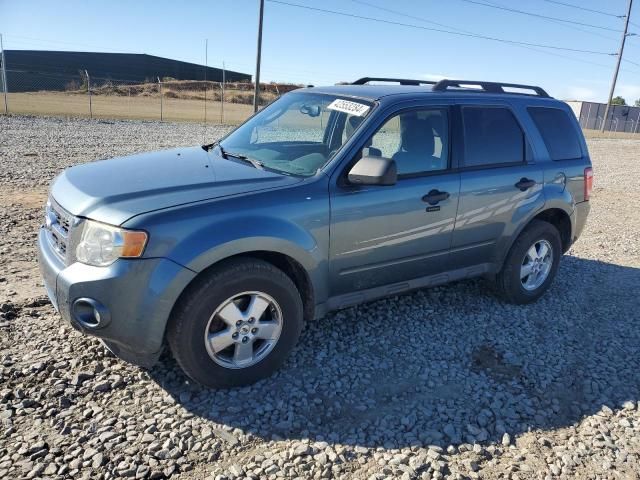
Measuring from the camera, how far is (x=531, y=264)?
197 inches

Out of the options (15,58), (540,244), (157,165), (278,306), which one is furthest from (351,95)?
(15,58)

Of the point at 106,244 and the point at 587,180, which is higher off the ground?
the point at 587,180

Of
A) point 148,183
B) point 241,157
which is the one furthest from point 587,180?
point 148,183

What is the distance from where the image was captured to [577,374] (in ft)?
12.8

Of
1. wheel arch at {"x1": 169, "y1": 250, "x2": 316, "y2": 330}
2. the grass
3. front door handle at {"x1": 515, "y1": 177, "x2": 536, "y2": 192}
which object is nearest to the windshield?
wheel arch at {"x1": 169, "y1": 250, "x2": 316, "y2": 330}

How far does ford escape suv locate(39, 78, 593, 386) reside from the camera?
2932 mm

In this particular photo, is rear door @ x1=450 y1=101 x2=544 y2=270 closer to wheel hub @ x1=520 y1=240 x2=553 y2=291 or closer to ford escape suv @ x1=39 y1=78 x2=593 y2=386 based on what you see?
ford escape suv @ x1=39 y1=78 x2=593 y2=386

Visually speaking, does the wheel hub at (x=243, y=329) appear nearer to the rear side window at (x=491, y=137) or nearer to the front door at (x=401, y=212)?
the front door at (x=401, y=212)

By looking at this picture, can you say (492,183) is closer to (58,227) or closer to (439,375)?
(439,375)

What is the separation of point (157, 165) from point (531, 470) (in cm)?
310

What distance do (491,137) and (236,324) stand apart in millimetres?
2771

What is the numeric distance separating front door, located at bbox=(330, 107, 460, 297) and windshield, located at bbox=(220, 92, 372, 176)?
0.27 metres

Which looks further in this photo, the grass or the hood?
the grass

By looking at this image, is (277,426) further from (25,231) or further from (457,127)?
(25,231)
